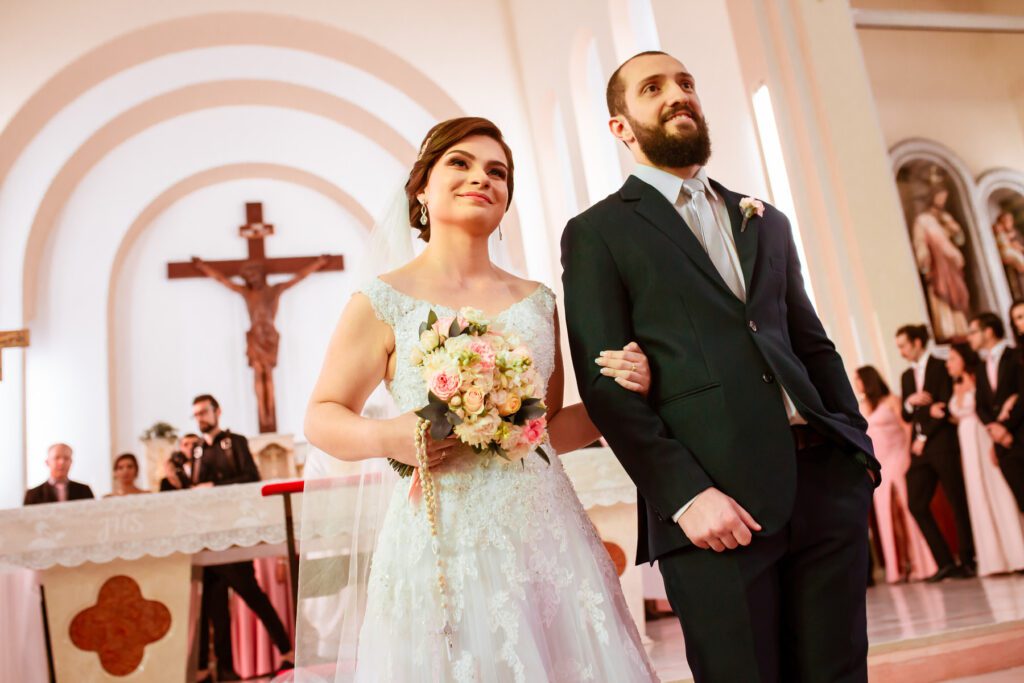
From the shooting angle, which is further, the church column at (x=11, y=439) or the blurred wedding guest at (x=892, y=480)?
the church column at (x=11, y=439)

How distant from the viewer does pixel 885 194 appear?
7.89 meters

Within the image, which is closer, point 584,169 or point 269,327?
point 584,169

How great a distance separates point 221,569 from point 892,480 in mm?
5527

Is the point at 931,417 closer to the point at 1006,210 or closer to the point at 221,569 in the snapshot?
the point at 1006,210

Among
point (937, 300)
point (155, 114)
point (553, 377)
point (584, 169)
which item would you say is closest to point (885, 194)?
point (937, 300)

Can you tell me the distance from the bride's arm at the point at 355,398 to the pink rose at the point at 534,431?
233 millimetres

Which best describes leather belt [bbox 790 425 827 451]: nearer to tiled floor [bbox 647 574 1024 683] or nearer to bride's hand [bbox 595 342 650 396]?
bride's hand [bbox 595 342 650 396]

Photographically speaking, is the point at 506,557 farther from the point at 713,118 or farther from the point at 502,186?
the point at 713,118

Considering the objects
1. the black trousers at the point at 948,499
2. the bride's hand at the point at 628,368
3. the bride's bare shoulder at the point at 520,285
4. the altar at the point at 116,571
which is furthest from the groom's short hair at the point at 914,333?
the bride's hand at the point at 628,368

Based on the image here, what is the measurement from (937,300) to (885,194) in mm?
1713

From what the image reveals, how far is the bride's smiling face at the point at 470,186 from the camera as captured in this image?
2176mm

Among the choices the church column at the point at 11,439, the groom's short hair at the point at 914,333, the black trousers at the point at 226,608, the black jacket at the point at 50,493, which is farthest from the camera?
the church column at the point at 11,439

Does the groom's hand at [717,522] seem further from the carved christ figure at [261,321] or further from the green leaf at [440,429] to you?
the carved christ figure at [261,321]

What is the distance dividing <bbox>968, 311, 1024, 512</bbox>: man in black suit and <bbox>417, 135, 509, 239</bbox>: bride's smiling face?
20.0ft
